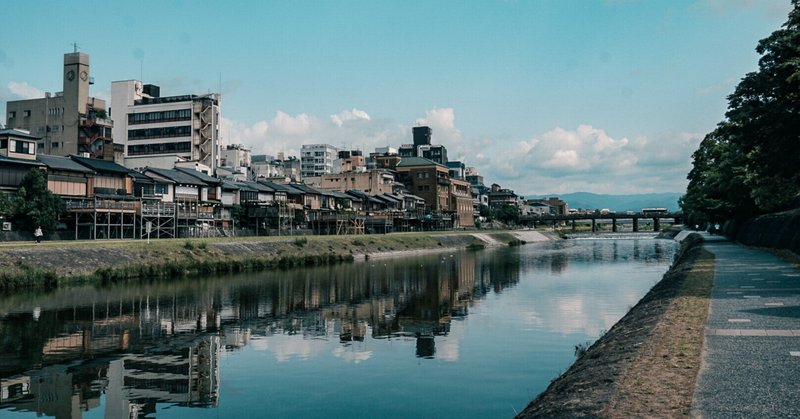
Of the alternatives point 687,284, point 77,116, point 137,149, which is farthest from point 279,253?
point 137,149

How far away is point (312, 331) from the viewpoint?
2527cm

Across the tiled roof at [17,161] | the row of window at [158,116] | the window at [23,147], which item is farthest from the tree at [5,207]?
the row of window at [158,116]

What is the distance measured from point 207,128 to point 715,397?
358 ft

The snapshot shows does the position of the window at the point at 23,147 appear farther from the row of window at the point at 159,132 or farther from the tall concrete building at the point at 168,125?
the row of window at the point at 159,132

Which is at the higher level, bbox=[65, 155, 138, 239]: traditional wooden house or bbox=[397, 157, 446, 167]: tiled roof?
bbox=[397, 157, 446, 167]: tiled roof

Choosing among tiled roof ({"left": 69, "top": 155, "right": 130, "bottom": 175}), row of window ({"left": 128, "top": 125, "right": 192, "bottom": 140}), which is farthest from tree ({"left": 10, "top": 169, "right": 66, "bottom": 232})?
row of window ({"left": 128, "top": 125, "right": 192, "bottom": 140})

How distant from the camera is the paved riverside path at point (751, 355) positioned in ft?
28.5

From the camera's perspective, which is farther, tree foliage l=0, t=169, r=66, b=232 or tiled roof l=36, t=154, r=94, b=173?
tiled roof l=36, t=154, r=94, b=173

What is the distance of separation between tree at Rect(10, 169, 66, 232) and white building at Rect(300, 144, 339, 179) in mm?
136781

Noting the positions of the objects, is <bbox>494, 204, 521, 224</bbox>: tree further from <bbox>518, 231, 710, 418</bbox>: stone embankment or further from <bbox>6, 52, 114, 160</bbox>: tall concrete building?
<bbox>518, 231, 710, 418</bbox>: stone embankment

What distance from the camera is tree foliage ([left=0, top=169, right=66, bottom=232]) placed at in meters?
50.0

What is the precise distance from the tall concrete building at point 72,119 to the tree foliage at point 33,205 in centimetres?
4266

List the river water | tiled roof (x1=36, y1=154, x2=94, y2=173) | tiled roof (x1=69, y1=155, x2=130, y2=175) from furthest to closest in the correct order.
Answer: tiled roof (x1=69, y1=155, x2=130, y2=175), tiled roof (x1=36, y1=154, x2=94, y2=173), the river water

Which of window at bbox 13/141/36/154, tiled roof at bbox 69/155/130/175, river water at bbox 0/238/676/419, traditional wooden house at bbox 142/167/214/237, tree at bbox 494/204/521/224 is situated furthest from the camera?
tree at bbox 494/204/521/224
